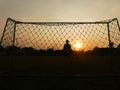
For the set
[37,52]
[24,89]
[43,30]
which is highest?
[43,30]

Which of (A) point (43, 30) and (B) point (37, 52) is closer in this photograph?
(A) point (43, 30)

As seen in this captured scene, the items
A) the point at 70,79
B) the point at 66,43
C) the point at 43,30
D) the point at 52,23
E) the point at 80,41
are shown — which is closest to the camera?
the point at 70,79

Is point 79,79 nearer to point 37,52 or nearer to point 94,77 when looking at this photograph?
point 94,77

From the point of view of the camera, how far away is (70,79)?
9594mm

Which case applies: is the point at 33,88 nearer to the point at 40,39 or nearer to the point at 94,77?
the point at 94,77

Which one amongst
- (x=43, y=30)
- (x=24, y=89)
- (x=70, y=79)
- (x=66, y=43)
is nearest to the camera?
(x=24, y=89)

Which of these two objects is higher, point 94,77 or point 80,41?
point 80,41

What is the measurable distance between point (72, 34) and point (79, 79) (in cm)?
592

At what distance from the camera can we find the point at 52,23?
1355cm

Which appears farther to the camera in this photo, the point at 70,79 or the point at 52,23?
the point at 52,23

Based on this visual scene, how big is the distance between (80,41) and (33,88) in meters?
8.99

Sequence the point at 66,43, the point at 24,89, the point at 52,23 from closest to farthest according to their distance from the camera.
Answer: the point at 24,89, the point at 52,23, the point at 66,43

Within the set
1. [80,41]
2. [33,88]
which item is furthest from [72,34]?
[33,88]

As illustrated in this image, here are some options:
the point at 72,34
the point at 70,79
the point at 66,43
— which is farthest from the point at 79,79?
the point at 66,43
